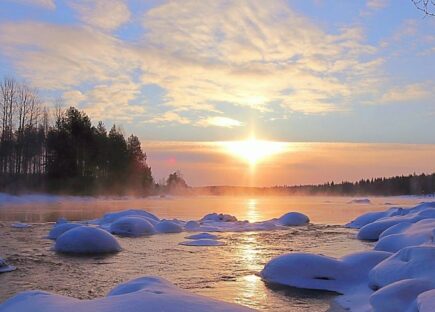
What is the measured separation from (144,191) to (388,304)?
246 feet

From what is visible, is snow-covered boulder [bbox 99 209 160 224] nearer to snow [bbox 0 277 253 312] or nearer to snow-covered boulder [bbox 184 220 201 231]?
snow-covered boulder [bbox 184 220 201 231]

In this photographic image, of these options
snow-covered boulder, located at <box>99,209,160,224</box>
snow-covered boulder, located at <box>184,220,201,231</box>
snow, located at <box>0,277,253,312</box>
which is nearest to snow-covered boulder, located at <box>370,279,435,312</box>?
snow, located at <box>0,277,253,312</box>

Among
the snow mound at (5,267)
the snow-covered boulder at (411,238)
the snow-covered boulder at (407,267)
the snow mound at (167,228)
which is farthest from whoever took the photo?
the snow mound at (167,228)

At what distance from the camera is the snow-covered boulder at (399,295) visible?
596cm

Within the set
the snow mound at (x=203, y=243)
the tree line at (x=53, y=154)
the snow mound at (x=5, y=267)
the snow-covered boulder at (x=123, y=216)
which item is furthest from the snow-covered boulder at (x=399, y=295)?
the tree line at (x=53, y=154)

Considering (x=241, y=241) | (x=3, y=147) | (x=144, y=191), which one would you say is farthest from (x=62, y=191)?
(x=241, y=241)

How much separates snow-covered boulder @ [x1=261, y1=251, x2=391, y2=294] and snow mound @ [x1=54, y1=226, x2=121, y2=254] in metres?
5.50

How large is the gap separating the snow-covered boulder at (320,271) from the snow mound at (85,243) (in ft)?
18.1

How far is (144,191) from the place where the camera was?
261 feet

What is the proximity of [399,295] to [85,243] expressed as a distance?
9649 millimetres

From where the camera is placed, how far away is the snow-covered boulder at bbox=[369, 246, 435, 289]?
7.23 m

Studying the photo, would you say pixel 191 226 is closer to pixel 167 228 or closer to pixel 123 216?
pixel 167 228

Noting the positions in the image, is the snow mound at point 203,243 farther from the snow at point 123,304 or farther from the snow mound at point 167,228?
the snow at point 123,304

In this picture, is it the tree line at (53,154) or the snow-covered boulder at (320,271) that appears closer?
the snow-covered boulder at (320,271)
